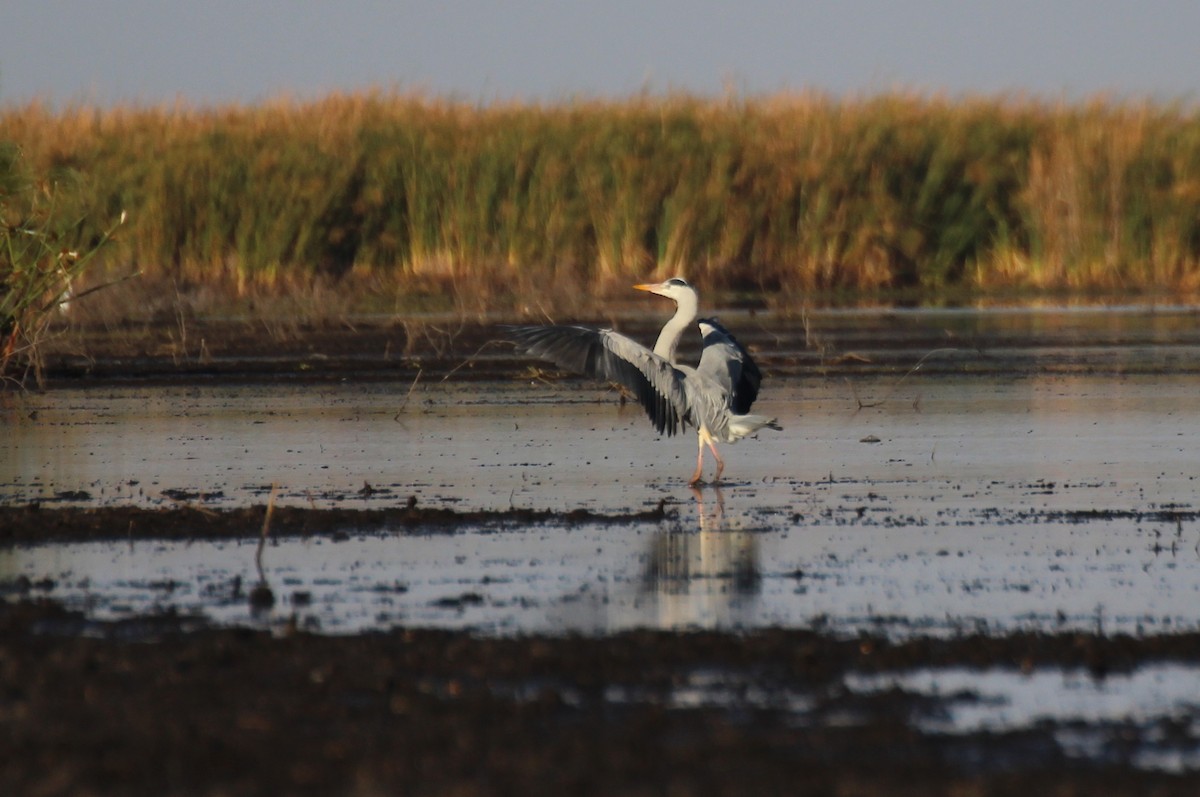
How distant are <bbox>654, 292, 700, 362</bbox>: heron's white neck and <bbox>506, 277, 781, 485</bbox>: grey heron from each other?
0.19 feet

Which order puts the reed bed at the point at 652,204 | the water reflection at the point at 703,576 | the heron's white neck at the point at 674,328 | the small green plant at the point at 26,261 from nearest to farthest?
the water reflection at the point at 703,576, the heron's white neck at the point at 674,328, the small green plant at the point at 26,261, the reed bed at the point at 652,204

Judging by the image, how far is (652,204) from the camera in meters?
28.6

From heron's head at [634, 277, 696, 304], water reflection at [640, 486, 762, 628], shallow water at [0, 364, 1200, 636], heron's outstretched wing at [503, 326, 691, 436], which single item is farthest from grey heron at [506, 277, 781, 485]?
water reflection at [640, 486, 762, 628]

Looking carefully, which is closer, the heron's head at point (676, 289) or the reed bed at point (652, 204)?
the heron's head at point (676, 289)

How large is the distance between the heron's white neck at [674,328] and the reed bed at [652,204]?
45.2 ft

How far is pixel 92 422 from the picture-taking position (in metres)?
14.8

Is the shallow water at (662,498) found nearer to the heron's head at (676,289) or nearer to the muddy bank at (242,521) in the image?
the muddy bank at (242,521)

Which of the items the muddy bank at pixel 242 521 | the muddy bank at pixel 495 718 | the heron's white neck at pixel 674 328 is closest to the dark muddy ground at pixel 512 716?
the muddy bank at pixel 495 718

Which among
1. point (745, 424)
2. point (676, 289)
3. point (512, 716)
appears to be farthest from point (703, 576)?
point (676, 289)

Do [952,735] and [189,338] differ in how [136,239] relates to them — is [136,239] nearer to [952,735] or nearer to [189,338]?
[189,338]

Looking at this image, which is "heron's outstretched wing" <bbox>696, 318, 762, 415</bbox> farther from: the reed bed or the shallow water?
the reed bed

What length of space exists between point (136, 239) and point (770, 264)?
8.63m

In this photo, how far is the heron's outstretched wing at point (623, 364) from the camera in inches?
459

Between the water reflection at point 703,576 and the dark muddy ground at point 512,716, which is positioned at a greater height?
the dark muddy ground at point 512,716
